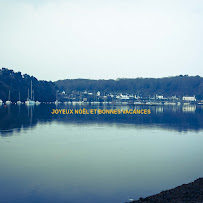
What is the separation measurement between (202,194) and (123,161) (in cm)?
1148

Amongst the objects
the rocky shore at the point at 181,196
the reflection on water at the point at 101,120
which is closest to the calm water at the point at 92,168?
the rocky shore at the point at 181,196

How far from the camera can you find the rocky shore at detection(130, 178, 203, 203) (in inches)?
603

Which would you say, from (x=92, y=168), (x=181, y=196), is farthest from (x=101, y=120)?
(x=181, y=196)

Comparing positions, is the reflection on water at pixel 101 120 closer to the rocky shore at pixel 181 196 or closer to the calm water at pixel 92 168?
the calm water at pixel 92 168

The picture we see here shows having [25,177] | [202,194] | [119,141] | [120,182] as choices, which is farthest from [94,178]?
[119,141]

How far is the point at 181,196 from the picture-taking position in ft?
52.9

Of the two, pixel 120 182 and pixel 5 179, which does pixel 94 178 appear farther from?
pixel 5 179

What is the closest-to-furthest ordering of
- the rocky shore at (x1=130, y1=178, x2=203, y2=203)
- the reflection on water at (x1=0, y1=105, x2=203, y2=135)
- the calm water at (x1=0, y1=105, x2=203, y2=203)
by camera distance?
the rocky shore at (x1=130, y1=178, x2=203, y2=203) < the calm water at (x1=0, y1=105, x2=203, y2=203) < the reflection on water at (x1=0, y1=105, x2=203, y2=135)

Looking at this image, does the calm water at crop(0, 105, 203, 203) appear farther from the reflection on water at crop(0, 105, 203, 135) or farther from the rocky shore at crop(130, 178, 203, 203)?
the reflection on water at crop(0, 105, 203, 135)

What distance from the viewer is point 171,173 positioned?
2292 cm

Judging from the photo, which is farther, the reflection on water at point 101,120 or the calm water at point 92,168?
the reflection on water at point 101,120

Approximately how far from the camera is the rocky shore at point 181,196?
15.3 metres

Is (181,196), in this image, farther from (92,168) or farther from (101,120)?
(101,120)

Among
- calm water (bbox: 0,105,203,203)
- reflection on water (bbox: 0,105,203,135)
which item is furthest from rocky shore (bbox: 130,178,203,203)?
reflection on water (bbox: 0,105,203,135)
